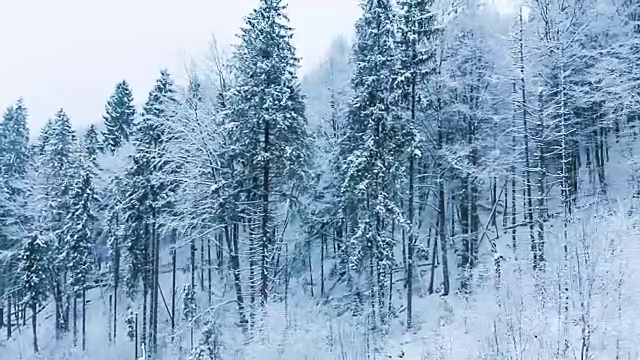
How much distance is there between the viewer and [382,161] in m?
24.0

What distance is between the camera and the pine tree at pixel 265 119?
23375 mm

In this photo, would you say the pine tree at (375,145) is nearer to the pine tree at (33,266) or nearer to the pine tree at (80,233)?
the pine tree at (80,233)

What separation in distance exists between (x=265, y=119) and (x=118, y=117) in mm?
39601

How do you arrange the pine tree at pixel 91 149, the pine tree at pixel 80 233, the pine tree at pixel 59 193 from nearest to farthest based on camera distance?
the pine tree at pixel 80 233 < the pine tree at pixel 59 193 < the pine tree at pixel 91 149

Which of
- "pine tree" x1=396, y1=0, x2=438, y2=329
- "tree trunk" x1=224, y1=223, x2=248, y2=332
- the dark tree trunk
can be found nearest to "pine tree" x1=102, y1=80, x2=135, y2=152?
"tree trunk" x1=224, y1=223, x2=248, y2=332

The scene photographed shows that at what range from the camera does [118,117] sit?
189 feet

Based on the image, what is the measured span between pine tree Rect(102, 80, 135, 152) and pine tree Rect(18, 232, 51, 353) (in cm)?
1325

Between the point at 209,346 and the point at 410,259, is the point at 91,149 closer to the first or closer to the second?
the point at 209,346

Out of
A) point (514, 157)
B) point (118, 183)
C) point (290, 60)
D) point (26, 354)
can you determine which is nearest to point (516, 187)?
point (514, 157)

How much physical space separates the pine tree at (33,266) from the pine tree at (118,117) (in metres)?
13.3

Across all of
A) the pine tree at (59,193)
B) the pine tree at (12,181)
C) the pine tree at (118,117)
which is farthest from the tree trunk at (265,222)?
the pine tree at (118,117)

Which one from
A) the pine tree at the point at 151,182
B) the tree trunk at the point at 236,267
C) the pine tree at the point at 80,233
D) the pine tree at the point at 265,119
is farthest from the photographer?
the pine tree at the point at 80,233

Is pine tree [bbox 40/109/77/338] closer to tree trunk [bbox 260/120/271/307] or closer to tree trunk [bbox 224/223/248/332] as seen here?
tree trunk [bbox 224/223/248/332]

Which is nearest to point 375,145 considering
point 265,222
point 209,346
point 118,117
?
point 265,222
